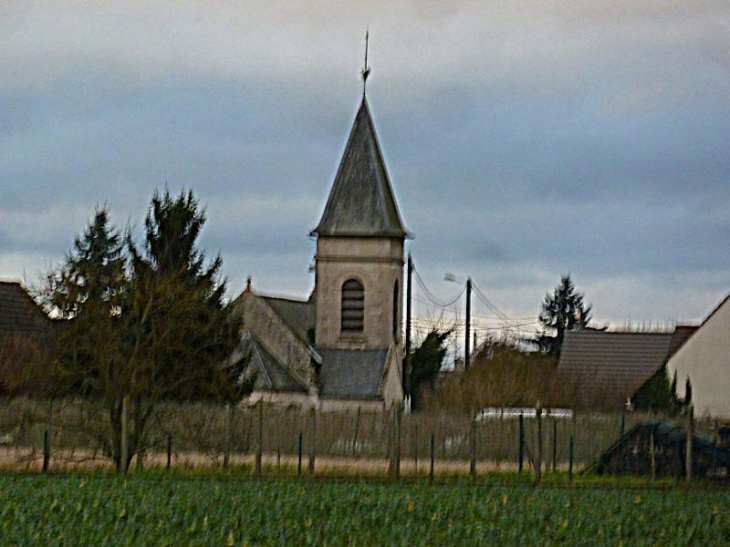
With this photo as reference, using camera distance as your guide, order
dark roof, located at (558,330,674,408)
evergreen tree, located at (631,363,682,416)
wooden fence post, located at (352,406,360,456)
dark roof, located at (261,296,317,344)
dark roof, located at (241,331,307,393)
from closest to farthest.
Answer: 1. wooden fence post, located at (352,406,360,456)
2. evergreen tree, located at (631,363,682,416)
3. dark roof, located at (241,331,307,393)
4. dark roof, located at (261,296,317,344)
5. dark roof, located at (558,330,674,408)

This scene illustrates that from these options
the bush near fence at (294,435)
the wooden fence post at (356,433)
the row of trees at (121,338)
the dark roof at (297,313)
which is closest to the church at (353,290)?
the dark roof at (297,313)

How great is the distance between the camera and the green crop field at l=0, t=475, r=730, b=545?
17.5 meters

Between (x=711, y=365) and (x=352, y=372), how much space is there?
569 inches

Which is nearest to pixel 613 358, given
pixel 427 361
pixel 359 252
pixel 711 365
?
pixel 427 361

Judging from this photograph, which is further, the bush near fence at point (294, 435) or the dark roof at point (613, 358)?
the dark roof at point (613, 358)

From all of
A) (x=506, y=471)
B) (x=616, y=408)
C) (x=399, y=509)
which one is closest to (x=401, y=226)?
(x=616, y=408)

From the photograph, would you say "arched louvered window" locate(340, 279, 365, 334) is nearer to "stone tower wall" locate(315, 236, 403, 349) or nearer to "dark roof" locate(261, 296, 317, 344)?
"stone tower wall" locate(315, 236, 403, 349)

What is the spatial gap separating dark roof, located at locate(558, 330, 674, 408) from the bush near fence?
81.4ft

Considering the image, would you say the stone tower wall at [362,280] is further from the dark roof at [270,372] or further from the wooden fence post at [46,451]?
the wooden fence post at [46,451]

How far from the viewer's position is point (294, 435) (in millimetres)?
37625

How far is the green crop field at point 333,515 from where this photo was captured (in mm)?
17484

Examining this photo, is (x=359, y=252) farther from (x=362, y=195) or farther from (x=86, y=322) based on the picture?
(x=86, y=322)

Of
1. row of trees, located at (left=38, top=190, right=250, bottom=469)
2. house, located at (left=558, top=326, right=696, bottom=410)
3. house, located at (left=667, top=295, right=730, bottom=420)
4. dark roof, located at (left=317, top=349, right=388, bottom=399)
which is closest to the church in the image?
dark roof, located at (left=317, top=349, right=388, bottom=399)

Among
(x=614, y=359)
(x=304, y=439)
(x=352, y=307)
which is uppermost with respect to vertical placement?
(x=352, y=307)
